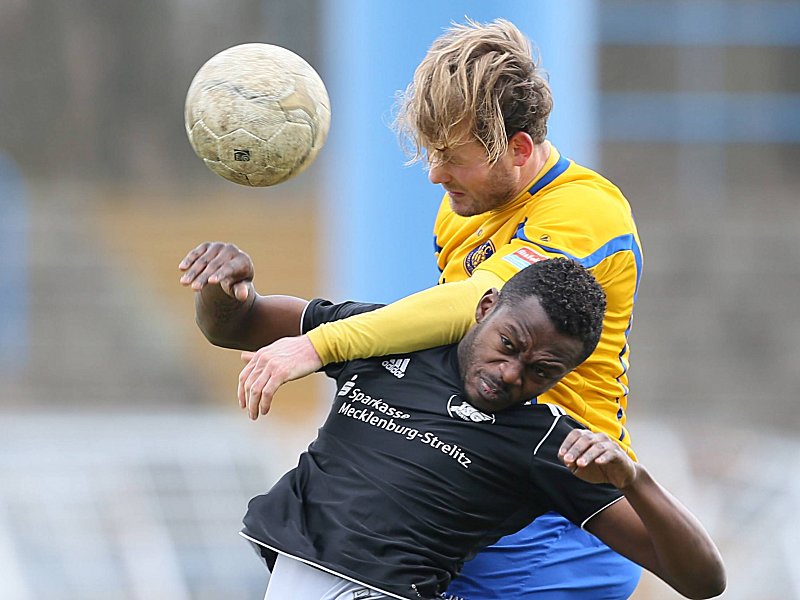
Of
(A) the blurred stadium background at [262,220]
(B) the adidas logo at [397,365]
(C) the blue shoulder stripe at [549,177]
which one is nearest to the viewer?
(B) the adidas logo at [397,365]

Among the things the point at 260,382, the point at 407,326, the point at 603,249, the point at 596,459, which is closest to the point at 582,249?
the point at 603,249

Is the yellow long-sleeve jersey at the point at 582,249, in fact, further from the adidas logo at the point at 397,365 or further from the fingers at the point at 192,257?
the fingers at the point at 192,257

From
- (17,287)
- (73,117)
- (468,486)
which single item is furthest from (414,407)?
(73,117)

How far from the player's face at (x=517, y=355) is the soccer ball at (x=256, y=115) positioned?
2.60 ft

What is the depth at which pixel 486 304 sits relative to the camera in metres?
3.55

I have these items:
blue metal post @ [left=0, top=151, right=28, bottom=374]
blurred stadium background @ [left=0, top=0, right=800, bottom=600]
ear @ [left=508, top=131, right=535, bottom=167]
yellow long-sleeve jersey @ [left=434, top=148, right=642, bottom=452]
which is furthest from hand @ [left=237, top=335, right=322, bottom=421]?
blue metal post @ [left=0, top=151, right=28, bottom=374]

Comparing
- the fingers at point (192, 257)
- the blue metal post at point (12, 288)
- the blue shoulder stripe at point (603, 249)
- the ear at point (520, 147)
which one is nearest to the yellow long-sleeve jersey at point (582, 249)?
the blue shoulder stripe at point (603, 249)

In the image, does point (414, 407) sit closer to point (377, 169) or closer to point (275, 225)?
point (377, 169)

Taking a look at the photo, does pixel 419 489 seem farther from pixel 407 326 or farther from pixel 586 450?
pixel 586 450

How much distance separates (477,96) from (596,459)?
1.06m

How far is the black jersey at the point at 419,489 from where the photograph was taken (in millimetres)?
3426

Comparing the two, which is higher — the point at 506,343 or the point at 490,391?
the point at 506,343

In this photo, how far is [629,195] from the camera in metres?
16.3

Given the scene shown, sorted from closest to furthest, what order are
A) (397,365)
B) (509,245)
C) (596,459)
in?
(596,459)
(397,365)
(509,245)
